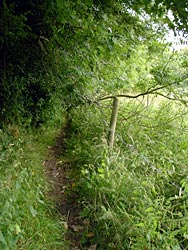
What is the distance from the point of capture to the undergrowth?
2.76m

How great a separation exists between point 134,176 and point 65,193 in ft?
2.91

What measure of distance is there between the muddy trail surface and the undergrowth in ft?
0.33

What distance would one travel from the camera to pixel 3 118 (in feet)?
14.5

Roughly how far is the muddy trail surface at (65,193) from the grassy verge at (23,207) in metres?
0.10

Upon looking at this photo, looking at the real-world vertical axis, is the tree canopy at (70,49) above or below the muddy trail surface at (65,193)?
above

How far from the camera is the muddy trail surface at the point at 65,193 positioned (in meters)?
3.11

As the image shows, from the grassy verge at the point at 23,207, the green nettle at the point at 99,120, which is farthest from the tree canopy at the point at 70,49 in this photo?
the grassy verge at the point at 23,207

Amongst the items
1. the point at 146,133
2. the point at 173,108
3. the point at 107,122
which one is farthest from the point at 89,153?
the point at 173,108

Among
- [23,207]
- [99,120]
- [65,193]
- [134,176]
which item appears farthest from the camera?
[99,120]

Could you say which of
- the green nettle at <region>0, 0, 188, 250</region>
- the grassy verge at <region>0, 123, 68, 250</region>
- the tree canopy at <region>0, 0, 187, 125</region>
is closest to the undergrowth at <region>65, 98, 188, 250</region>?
the green nettle at <region>0, 0, 188, 250</region>

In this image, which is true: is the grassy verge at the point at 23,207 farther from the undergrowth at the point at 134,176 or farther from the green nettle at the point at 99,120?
the undergrowth at the point at 134,176

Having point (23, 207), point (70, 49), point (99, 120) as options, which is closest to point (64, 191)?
point (23, 207)

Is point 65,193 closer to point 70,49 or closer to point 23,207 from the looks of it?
point 23,207

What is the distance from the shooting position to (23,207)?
2732 millimetres
